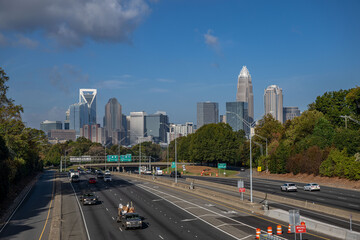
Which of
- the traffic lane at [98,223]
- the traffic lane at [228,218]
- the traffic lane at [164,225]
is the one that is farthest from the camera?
the traffic lane at [228,218]

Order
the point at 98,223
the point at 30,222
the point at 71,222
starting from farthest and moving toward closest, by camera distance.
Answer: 1. the point at 30,222
2. the point at 71,222
3. the point at 98,223

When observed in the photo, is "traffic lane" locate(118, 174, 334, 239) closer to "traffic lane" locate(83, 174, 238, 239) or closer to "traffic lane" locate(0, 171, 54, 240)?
"traffic lane" locate(83, 174, 238, 239)

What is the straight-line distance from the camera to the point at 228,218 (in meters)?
39.2

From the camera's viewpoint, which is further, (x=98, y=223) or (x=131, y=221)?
(x=98, y=223)

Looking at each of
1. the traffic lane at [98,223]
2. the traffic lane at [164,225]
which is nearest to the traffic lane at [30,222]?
the traffic lane at [98,223]

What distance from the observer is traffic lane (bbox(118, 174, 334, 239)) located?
32.9 meters

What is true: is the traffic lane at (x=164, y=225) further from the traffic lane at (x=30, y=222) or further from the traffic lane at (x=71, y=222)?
the traffic lane at (x=30, y=222)

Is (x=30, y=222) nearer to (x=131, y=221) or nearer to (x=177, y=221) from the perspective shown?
(x=131, y=221)

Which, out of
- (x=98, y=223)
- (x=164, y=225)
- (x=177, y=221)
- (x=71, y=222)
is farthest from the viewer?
(x=71, y=222)

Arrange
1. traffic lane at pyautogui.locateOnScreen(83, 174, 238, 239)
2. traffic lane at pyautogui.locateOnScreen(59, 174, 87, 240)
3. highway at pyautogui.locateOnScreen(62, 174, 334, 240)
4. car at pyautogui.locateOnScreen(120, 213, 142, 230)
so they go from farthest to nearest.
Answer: car at pyautogui.locateOnScreen(120, 213, 142, 230) → traffic lane at pyautogui.locateOnScreen(59, 174, 87, 240) → highway at pyautogui.locateOnScreen(62, 174, 334, 240) → traffic lane at pyautogui.locateOnScreen(83, 174, 238, 239)

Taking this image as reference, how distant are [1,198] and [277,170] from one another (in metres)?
69.4

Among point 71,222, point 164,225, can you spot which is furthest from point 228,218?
point 71,222

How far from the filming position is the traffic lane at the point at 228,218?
32906 millimetres

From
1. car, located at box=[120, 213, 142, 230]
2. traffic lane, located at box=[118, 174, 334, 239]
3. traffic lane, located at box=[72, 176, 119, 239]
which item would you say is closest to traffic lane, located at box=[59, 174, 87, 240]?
traffic lane, located at box=[72, 176, 119, 239]
